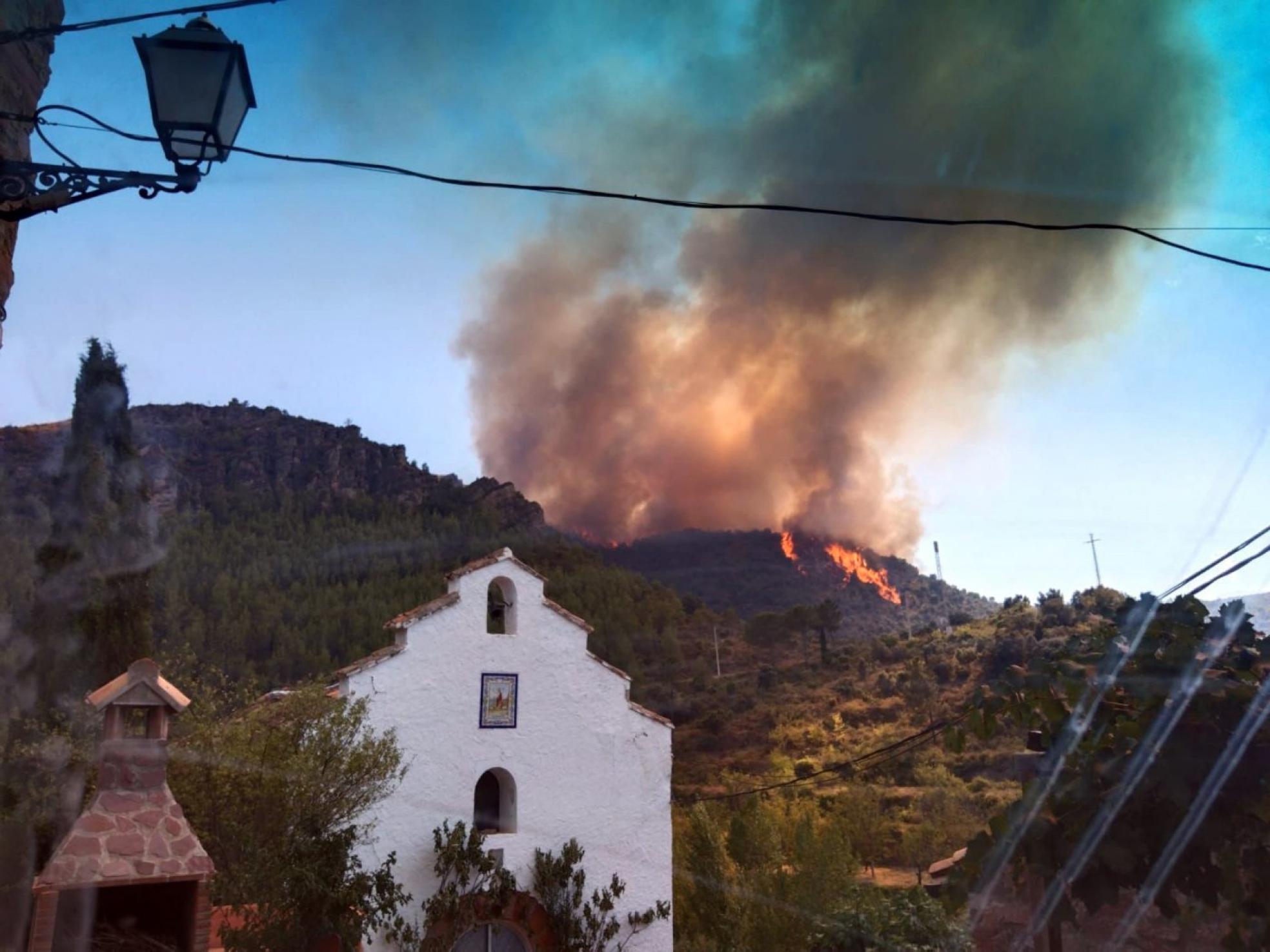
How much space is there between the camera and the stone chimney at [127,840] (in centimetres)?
Result: 595

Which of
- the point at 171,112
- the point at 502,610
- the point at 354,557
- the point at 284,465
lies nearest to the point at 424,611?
the point at 502,610

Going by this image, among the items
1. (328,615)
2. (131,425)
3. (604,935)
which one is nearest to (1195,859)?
(604,935)

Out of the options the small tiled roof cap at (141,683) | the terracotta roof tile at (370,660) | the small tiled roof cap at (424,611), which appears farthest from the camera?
the small tiled roof cap at (424,611)

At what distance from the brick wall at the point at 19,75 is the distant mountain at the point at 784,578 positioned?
67133mm

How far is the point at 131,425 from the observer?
648 inches

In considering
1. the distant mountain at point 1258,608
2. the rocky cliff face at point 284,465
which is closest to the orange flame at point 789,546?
the rocky cliff face at point 284,465

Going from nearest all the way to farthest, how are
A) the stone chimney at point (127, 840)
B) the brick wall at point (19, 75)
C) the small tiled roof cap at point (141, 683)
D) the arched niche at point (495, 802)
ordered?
the brick wall at point (19, 75)
the stone chimney at point (127, 840)
the small tiled roof cap at point (141, 683)
the arched niche at point (495, 802)

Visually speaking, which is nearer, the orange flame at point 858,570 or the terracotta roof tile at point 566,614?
the terracotta roof tile at point 566,614

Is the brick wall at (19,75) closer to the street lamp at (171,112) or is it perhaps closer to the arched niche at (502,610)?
the street lamp at (171,112)

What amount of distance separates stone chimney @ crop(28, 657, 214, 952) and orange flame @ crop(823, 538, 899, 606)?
77.5m

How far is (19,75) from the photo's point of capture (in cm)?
377

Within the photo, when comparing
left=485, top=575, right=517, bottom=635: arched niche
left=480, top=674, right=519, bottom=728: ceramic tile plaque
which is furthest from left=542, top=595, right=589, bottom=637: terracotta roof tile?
left=480, top=674, right=519, bottom=728: ceramic tile plaque

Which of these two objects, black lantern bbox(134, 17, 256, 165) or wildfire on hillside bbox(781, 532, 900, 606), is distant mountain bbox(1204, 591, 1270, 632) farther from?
wildfire on hillside bbox(781, 532, 900, 606)

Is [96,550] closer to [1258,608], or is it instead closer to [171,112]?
[171,112]
